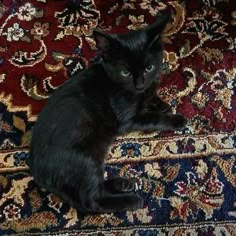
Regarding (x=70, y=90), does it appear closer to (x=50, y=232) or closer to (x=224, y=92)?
(x=50, y=232)

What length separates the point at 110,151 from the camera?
142 cm

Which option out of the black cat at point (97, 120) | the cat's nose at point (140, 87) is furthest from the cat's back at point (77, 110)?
the cat's nose at point (140, 87)

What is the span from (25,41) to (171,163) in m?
0.72

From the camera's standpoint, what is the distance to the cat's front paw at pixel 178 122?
4.65ft

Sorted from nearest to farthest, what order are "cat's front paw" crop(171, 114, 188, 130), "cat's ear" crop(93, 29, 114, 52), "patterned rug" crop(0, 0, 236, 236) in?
"cat's ear" crop(93, 29, 114, 52) < "patterned rug" crop(0, 0, 236, 236) < "cat's front paw" crop(171, 114, 188, 130)

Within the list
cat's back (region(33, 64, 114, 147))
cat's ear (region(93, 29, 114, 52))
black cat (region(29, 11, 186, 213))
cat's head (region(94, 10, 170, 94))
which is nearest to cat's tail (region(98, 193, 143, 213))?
black cat (region(29, 11, 186, 213))

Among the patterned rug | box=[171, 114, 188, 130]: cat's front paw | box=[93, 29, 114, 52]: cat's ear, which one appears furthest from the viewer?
box=[171, 114, 188, 130]: cat's front paw

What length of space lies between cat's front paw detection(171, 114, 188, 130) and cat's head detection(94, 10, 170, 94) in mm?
186

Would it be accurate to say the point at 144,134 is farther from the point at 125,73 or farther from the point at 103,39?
the point at 103,39

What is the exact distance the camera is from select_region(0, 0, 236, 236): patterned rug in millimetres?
1301

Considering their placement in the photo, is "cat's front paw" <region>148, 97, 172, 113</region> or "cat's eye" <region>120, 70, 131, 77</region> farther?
"cat's front paw" <region>148, 97, 172, 113</region>

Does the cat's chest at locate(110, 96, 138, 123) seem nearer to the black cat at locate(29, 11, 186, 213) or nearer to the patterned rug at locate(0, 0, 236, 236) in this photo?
the black cat at locate(29, 11, 186, 213)

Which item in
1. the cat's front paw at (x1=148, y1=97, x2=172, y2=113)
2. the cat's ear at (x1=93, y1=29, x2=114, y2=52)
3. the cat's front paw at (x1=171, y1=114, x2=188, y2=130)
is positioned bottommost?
the cat's front paw at (x1=171, y1=114, x2=188, y2=130)

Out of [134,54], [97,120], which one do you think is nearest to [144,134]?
[97,120]
